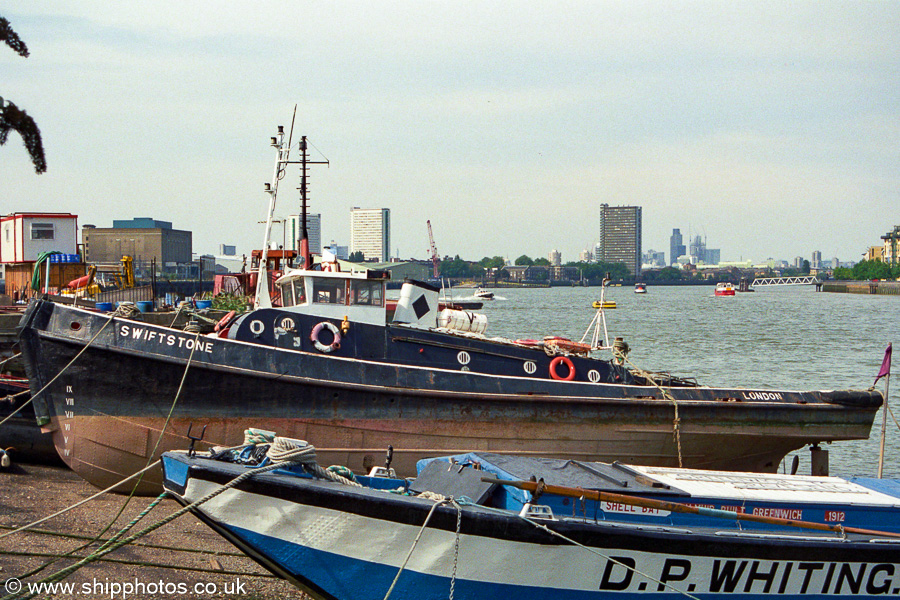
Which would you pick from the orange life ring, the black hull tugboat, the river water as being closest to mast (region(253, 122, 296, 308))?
the black hull tugboat

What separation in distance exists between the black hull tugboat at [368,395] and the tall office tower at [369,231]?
62820 mm

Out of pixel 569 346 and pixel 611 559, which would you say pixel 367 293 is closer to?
pixel 569 346

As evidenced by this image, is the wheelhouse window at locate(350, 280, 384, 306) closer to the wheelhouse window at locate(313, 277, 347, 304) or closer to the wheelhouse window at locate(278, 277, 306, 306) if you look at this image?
the wheelhouse window at locate(313, 277, 347, 304)

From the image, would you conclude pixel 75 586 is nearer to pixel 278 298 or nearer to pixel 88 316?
pixel 88 316

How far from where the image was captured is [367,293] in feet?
46.5

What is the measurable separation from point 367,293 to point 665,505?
7606 mm

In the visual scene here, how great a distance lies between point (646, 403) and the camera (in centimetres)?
1386

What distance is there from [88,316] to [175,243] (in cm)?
9404

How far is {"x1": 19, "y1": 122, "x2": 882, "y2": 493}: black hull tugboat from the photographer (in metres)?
12.9

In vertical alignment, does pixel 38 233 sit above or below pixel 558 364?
above

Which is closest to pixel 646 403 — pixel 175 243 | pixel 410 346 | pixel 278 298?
pixel 410 346

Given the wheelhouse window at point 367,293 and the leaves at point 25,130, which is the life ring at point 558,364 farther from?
the leaves at point 25,130

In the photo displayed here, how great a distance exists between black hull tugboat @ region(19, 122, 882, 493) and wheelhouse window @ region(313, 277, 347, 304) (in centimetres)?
2

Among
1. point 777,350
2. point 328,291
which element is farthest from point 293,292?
point 777,350
